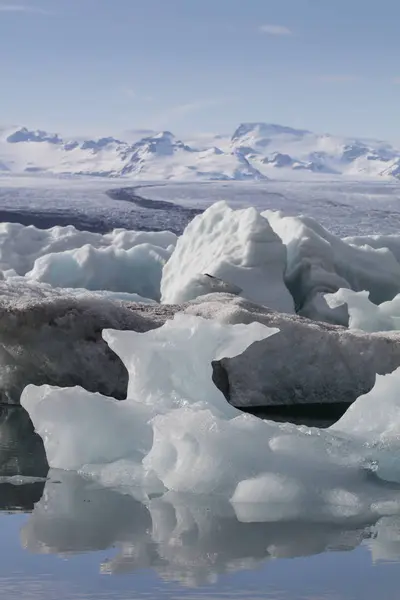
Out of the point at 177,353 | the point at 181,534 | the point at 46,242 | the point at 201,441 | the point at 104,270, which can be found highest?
the point at 177,353

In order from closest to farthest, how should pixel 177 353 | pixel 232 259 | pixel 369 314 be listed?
pixel 177 353 → pixel 369 314 → pixel 232 259

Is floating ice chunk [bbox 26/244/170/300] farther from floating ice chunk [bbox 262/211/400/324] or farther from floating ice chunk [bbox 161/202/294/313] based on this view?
floating ice chunk [bbox 262/211/400/324]

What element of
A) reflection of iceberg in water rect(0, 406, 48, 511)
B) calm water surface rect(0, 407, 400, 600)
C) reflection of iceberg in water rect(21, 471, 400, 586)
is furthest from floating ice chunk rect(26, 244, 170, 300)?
reflection of iceberg in water rect(21, 471, 400, 586)

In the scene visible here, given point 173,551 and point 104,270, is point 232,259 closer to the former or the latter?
point 104,270

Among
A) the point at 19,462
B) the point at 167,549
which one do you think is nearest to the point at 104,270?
the point at 19,462

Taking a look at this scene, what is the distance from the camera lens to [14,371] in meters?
6.23

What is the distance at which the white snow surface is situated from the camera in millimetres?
3754

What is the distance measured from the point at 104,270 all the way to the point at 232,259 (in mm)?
2962

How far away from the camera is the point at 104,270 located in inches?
478

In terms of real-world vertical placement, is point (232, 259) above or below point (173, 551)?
below

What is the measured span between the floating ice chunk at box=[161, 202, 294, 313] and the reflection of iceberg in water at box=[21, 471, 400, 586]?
5048 millimetres

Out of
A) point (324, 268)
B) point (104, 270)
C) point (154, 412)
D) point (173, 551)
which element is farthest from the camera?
point (104, 270)

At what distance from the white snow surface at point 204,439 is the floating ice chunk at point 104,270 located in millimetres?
7415

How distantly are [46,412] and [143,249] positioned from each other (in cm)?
849
